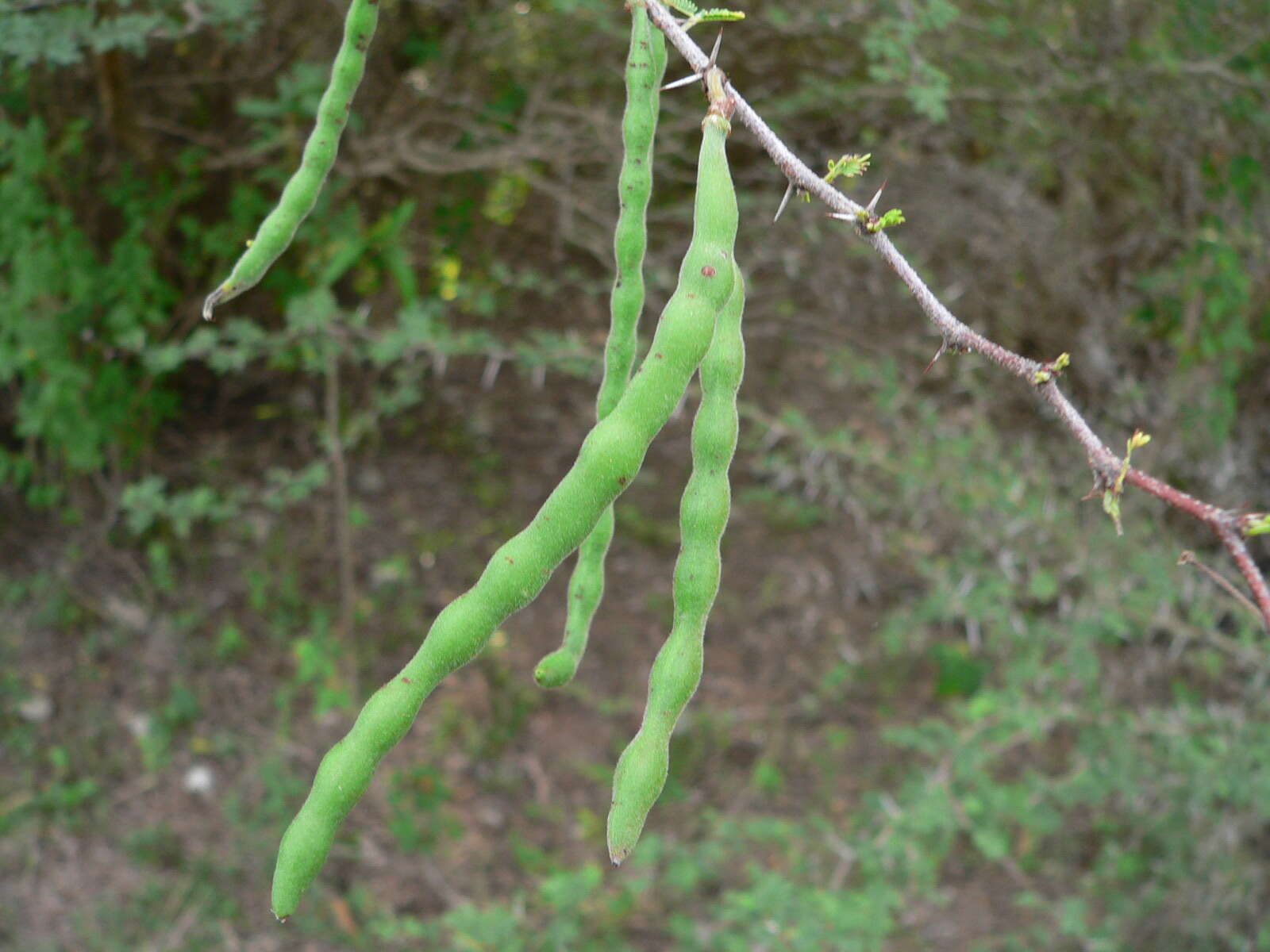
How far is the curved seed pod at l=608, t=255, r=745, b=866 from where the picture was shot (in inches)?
45.6

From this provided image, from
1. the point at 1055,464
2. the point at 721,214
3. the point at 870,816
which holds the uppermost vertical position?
the point at 721,214

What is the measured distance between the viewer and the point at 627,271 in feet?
4.92

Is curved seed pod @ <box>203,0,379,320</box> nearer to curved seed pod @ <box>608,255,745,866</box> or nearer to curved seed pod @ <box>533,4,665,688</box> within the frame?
curved seed pod @ <box>533,4,665,688</box>

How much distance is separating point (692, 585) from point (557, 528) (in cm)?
17

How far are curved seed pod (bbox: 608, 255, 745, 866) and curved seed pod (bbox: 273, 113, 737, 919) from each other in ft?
0.26

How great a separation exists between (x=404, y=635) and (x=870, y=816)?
1743 millimetres

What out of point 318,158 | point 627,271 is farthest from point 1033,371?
point 318,158

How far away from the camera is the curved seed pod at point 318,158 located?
1.59 meters

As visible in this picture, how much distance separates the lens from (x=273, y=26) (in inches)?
138

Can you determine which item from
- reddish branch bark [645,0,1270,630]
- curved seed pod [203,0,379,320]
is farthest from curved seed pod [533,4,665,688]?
curved seed pod [203,0,379,320]

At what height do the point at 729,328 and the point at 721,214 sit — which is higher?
the point at 721,214

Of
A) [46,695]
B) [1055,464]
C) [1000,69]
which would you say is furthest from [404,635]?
[1000,69]

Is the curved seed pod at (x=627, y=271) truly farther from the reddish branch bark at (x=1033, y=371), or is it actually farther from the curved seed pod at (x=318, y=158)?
the curved seed pod at (x=318, y=158)

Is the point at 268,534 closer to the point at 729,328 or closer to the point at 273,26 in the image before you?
the point at 273,26
